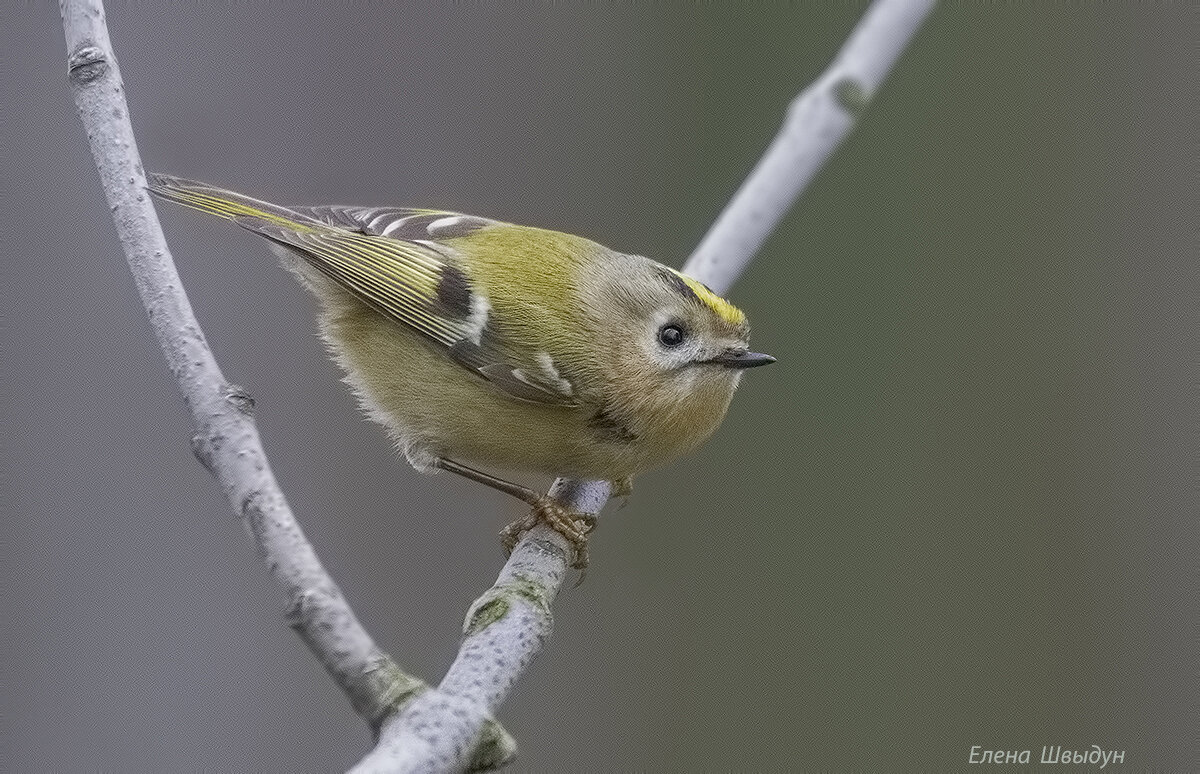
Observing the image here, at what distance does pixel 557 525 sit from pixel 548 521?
1.0 inches

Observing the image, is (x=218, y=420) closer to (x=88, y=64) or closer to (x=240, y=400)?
(x=240, y=400)

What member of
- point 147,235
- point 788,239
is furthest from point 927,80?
point 147,235

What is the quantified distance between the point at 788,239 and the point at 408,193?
69.8 inches

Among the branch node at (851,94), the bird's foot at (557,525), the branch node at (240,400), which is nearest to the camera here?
the branch node at (240,400)

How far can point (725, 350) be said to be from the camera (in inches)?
98.4

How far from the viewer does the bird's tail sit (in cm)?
250

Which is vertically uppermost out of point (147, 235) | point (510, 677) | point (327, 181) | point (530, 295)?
point (327, 181)

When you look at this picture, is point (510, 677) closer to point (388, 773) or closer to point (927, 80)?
point (388, 773)

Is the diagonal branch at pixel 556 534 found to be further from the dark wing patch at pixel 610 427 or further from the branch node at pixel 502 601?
the dark wing patch at pixel 610 427

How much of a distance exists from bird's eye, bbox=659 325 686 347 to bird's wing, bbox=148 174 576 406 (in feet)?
0.77

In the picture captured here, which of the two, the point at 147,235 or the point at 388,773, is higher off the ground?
the point at 147,235

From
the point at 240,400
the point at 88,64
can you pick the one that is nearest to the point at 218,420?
the point at 240,400

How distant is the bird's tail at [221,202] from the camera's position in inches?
98.6

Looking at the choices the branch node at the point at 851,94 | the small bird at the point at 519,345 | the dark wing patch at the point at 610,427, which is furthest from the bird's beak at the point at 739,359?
the branch node at the point at 851,94
